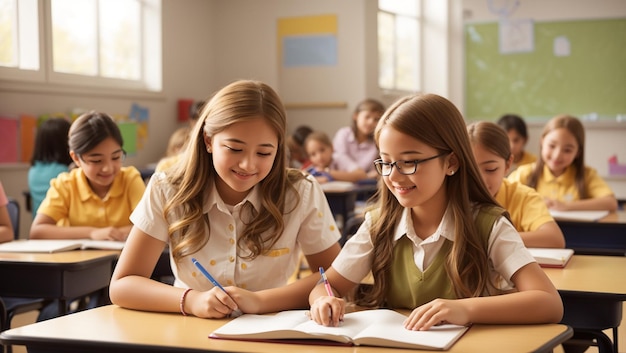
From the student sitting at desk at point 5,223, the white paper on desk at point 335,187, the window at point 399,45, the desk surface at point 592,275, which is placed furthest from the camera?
the window at point 399,45

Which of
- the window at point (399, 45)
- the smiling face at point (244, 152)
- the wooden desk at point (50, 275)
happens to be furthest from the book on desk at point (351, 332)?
the window at point (399, 45)

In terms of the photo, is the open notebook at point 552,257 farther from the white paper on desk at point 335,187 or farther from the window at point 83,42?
the window at point 83,42

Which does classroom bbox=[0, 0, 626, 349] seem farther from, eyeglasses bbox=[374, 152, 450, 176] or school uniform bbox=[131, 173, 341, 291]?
eyeglasses bbox=[374, 152, 450, 176]

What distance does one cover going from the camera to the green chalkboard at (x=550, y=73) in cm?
771

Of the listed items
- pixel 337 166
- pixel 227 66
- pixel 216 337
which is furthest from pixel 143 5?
pixel 216 337

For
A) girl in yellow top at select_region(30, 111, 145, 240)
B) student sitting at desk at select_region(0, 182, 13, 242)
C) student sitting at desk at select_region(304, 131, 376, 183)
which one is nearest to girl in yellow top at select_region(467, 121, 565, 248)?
girl in yellow top at select_region(30, 111, 145, 240)

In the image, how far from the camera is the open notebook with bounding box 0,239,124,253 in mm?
2703

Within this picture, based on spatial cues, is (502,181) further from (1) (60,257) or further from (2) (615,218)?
(1) (60,257)

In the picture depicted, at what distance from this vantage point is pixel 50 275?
2.48 meters

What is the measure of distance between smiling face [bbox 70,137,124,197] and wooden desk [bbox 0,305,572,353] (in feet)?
5.06

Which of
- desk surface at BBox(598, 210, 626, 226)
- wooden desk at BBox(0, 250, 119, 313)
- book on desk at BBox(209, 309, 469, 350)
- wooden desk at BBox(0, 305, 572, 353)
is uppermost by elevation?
desk surface at BBox(598, 210, 626, 226)

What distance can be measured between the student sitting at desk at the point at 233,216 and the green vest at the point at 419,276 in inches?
8.4

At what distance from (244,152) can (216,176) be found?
0.19 meters

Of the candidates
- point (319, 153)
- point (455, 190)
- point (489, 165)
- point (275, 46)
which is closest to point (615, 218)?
point (489, 165)
